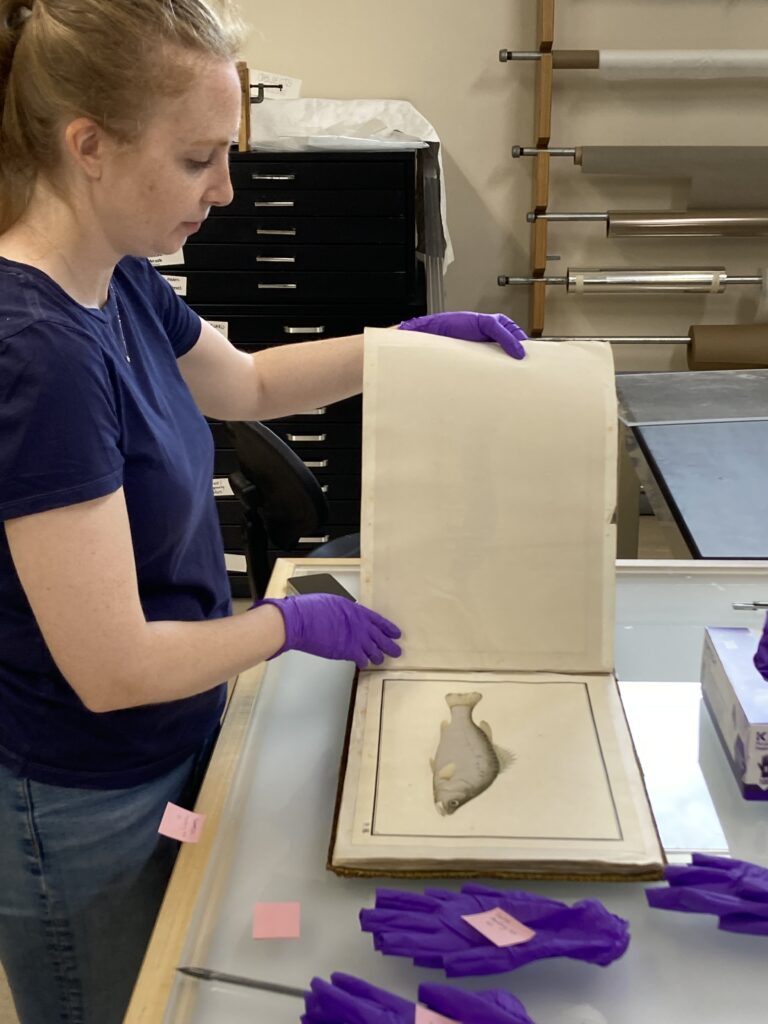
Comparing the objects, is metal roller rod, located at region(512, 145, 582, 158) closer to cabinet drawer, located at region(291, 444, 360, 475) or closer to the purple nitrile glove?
cabinet drawer, located at region(291, 444, 360, 475)

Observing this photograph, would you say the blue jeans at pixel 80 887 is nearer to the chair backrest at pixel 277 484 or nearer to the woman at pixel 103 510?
the woman at pixel 103 510

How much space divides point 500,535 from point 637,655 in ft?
0.69

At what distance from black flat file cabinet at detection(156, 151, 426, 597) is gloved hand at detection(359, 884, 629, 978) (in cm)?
201

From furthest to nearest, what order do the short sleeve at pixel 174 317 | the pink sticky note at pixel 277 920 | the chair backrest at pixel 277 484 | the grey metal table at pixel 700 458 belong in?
1. the chair backrest at pixel 277 484
2. the grey metal table at pixel 700 458
3. the short sleeve at pixel 174 317
4. the pink sticky note at pixel 277 920

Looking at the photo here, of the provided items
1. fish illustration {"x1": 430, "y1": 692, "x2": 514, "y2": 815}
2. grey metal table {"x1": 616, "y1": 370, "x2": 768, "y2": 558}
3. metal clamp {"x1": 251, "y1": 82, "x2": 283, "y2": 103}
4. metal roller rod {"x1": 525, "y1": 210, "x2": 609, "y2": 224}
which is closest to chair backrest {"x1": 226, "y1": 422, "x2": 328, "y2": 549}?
grey metal table {"x1": 616, "y1": 370, "x2": 768, "y2": 558}

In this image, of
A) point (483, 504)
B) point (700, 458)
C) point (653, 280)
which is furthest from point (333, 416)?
point (483, 504)

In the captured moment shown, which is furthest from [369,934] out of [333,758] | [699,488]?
[699,488]

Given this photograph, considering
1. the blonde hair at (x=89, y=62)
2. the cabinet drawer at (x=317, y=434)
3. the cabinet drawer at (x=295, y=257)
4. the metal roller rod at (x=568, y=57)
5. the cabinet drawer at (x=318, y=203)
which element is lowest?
the cabinet drawer at (x=317, y=434)

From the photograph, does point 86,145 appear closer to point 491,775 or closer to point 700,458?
point 491,775

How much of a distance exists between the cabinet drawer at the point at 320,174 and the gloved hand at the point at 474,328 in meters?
1.56

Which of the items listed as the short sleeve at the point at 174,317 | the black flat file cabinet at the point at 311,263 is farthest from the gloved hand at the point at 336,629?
the black flat file cabinet at the point at 311,263

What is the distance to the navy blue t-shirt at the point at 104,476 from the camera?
75cm

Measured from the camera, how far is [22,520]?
75 cm

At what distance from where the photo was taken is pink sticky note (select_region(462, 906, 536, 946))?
0.67 metres
